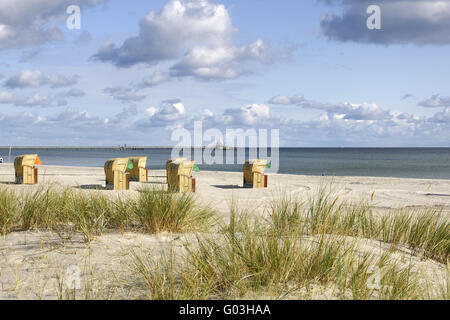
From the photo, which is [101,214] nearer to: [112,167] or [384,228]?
[384,228]

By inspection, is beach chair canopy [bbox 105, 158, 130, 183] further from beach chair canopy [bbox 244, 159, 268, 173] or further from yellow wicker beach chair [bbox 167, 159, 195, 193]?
beach chair canopy [bbox 244, 159, 268, 173]

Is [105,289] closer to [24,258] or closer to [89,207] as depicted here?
[24,258]

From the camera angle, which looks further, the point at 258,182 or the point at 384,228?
the point at 258,182

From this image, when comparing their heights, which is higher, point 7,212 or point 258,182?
point 7,212

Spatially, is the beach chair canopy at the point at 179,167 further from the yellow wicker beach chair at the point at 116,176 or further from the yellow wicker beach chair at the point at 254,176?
the yellow wicker beach chair at the point at 254,176

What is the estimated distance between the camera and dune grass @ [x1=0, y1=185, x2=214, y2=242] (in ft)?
18.2

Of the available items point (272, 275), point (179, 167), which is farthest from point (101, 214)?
point (179, 167)

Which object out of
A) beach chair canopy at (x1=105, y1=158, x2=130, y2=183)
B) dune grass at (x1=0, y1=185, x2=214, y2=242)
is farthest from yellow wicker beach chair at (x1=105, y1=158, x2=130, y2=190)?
dune grass at (x1=0, y1=185, x2=214, y2=242)

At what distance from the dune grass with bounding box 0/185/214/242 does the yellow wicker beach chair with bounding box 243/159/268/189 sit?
29.8ft

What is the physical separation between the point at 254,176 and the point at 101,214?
10.1 meters

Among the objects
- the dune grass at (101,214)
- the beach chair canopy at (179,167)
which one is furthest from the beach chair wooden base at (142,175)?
the dune grass at (101,214)

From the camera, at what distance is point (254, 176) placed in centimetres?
1511

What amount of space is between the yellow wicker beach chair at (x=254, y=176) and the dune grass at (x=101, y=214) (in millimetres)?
9076
